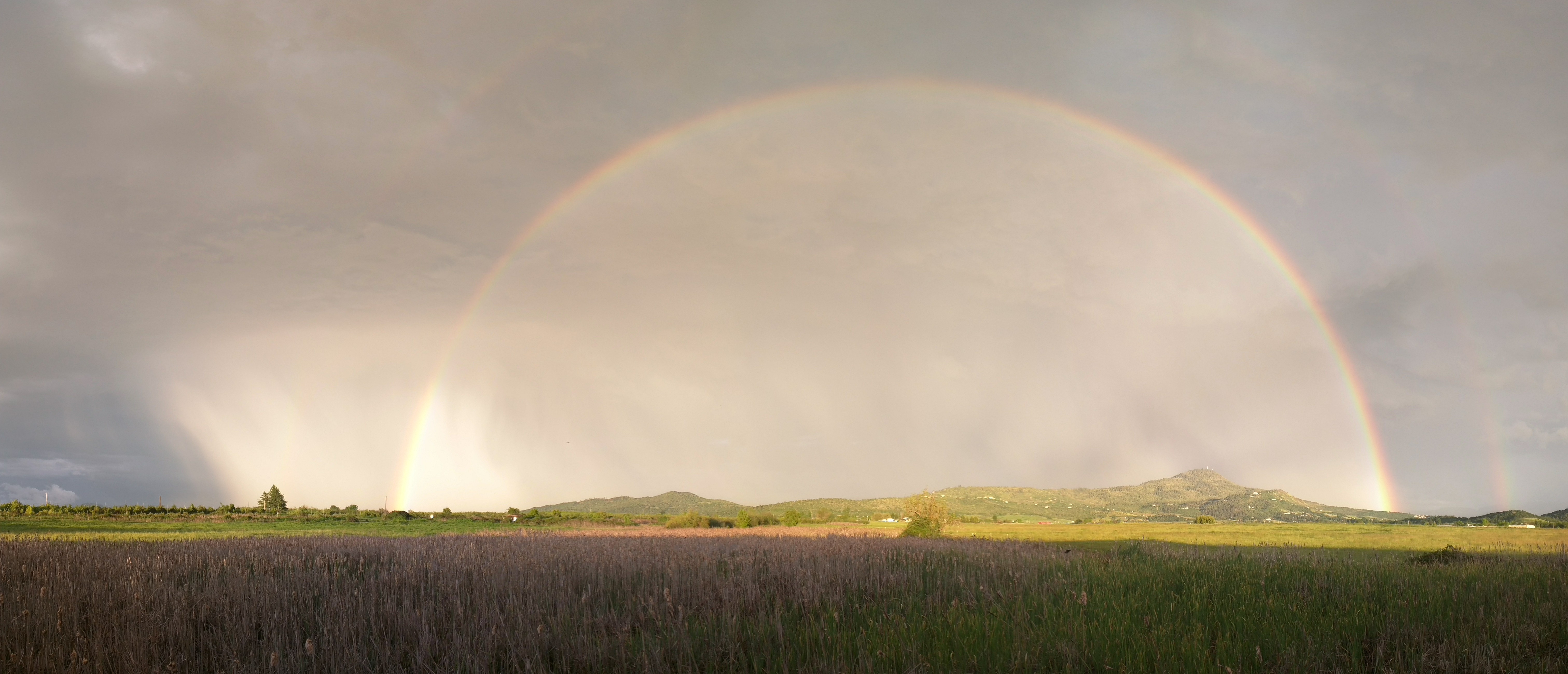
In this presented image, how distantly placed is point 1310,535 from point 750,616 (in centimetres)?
6346

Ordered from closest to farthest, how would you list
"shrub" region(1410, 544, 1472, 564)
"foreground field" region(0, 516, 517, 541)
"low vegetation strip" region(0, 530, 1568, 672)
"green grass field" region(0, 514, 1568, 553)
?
"low vegetation strip" region(0, 530, 1568, 672) < "shrub" region(1410, 544, 1472, 564) < "foreground field" region(0, 516, 517, 541) < "green grass field" region(0, 514, 1568, 553)

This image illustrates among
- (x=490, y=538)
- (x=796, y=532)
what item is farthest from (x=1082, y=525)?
(x=490, y=538)

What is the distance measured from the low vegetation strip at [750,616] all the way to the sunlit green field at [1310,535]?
19.2 m

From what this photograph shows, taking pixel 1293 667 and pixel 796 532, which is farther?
pixel 796 532

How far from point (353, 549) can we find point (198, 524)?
61.1 metres

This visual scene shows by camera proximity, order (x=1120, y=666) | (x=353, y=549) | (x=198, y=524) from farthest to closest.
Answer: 1. (x=198, y=524)
2. (x=353, y=549)
3. (x=1120, y=666)

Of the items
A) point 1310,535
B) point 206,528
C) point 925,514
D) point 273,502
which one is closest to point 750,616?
point 925,514

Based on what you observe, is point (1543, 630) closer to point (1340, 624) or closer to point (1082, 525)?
point (1340, 624)

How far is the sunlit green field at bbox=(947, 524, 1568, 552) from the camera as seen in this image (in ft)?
103

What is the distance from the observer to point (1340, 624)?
621cm

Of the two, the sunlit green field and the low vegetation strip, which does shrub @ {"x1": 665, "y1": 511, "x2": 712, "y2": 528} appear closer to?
the sunlit green field

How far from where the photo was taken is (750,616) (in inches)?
256

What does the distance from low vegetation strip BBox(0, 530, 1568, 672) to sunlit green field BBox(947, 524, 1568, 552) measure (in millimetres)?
19200

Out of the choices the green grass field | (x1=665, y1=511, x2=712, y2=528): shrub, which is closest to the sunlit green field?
the green grass field
